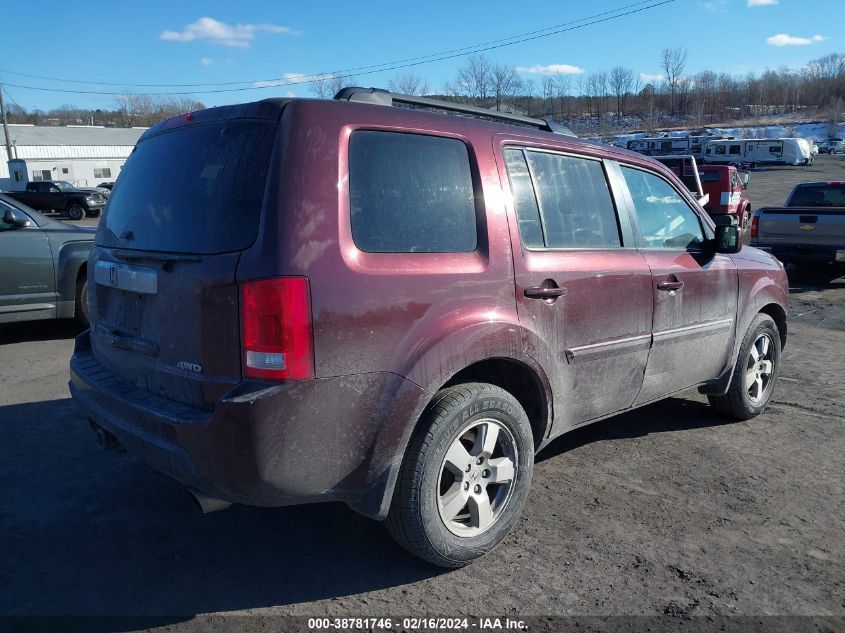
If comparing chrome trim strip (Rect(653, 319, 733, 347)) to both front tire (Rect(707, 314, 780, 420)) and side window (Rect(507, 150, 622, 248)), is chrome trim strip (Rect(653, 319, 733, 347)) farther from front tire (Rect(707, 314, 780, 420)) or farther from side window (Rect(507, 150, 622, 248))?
side window (Rect(507, 150, 622, 248))

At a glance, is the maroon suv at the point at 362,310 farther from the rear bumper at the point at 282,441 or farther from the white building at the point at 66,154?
the white building at the point at 66,154

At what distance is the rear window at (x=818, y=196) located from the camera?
12648 millimetres

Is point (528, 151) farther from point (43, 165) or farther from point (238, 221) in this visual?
point (43, 165)

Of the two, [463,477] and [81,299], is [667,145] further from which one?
[463,477]

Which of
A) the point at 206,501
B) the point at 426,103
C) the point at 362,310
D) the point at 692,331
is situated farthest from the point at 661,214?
the point at 206,501

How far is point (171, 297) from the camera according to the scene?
9.03 ft

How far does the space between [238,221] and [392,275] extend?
24.3 inches

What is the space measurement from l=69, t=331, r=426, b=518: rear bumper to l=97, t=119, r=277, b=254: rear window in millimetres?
605

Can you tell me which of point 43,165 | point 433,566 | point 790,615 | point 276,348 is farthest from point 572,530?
point 43,165

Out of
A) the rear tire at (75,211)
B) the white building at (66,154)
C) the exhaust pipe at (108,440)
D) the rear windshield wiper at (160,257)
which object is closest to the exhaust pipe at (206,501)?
the exhaust pipe at (108,440)

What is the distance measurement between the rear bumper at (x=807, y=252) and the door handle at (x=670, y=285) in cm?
792

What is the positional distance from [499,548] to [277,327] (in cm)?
159

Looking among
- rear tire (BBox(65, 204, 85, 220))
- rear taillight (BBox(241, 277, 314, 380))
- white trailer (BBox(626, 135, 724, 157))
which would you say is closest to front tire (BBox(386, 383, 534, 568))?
rear taillight (BBox(241, 277, 314, 380))

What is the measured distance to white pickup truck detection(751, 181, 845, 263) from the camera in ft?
36.4
